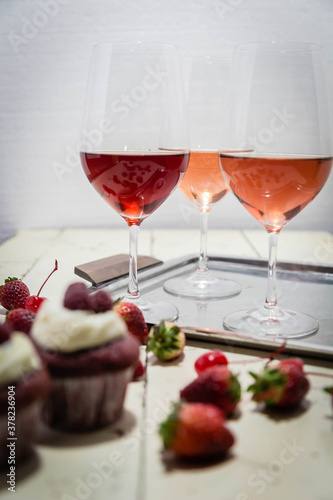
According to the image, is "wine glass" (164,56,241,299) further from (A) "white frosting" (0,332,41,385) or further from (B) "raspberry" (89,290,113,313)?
(A) "white frosting" (0,332,41,385)

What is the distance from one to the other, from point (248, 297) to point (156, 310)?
231mm

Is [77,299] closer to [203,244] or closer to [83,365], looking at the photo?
[83,365]

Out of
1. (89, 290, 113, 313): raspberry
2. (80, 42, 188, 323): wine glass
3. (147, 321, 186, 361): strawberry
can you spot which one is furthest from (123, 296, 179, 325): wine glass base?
(89, 290, 113, 313): raspberry

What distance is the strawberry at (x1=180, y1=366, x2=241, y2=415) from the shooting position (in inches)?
25.7

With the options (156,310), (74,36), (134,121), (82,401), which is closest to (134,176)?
(134,121)

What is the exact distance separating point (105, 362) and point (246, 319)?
399mm

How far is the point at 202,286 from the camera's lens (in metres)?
1.25

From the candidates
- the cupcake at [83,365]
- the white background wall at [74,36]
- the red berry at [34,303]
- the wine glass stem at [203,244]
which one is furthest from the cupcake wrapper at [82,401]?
the white background wall at [74,36]

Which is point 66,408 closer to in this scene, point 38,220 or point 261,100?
point 261,100

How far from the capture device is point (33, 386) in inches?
22.3

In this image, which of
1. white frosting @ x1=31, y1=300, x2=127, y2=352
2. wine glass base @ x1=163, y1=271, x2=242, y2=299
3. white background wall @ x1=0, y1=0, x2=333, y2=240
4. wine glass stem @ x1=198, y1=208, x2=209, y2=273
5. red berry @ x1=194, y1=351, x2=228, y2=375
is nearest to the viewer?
white frosting @ x1=31, y1=300, x2=127, y2=352

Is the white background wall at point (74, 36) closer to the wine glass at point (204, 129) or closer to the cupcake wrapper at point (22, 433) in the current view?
the wine glass at point (204, 129)

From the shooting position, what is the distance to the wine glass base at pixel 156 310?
3.21ft

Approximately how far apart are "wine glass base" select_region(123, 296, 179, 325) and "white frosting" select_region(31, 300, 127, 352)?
0.92ft
